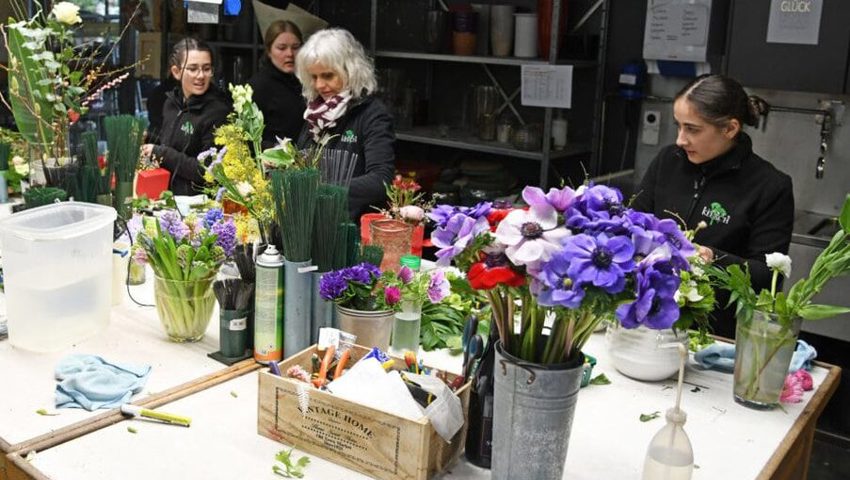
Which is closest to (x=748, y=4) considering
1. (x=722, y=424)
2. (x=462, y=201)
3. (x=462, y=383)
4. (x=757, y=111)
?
(x=757, y=111)

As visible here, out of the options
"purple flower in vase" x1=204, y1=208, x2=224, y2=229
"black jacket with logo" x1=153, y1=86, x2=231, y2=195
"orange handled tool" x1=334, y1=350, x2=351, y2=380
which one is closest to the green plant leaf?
"orange handled tool" x1=334, y1=350, x2=351, y2=380

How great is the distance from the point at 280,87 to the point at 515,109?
1429 millimetres

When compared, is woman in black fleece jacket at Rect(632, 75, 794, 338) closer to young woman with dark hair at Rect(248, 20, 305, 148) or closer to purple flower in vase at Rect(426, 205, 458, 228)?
purple flower in vase at Rect(426, 205, 458, 228)

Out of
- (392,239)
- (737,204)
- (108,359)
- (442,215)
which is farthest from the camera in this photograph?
(737,204)

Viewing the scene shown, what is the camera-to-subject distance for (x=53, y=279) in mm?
1914

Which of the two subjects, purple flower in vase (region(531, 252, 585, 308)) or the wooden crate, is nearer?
purple flower in vase (region(531, 252, 585, 308))

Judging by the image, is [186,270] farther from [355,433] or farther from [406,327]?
[355,433]

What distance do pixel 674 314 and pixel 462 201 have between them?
3563mm

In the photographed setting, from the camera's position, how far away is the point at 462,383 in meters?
1.55

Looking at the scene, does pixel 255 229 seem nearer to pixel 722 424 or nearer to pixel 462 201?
pixel 722 424

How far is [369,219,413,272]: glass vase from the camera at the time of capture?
7.66ft

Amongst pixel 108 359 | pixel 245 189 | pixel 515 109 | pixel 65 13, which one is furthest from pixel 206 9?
pixel 515 109

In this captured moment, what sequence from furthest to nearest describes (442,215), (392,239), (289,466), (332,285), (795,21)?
(795,21) < (392,239) < (332,285) < (289,466) < (442,215)

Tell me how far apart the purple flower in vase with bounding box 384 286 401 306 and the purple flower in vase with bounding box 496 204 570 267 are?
23.6 inches
